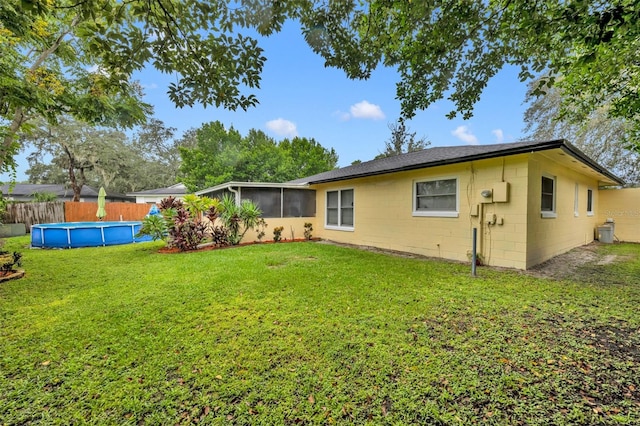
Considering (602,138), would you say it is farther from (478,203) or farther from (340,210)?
(340,210)

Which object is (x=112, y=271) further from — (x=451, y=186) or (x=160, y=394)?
(x=451, y=186)

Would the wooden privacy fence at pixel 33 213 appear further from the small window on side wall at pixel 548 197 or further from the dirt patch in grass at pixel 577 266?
the small window on side wall at pixel 548 197

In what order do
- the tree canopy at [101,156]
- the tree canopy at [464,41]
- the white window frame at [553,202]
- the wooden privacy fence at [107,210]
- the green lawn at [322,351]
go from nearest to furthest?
the green lawn at [322,351] < the tree canopy at [464,41] < the white window frame at [553,202] < the wooden privacy fence at [107,210] < the tree canopy at [101,156]

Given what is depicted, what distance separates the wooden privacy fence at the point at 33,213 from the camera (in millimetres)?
13214

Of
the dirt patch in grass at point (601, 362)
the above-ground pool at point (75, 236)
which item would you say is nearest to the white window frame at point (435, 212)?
the dirt patch in grass at point (601, 362)

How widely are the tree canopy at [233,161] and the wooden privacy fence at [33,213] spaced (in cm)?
870

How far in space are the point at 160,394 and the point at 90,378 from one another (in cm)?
67

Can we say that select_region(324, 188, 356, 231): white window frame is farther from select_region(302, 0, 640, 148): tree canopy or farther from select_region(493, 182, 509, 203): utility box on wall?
select_region(302, 0, 640, 148): tree canopy

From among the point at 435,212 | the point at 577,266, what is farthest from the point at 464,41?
the point at 577,266

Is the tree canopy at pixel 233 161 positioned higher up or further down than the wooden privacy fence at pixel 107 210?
higher up

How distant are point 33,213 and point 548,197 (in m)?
21.7

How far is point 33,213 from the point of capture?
1374 cm

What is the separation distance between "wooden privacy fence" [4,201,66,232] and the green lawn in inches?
522

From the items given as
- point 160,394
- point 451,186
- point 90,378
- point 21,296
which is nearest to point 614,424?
point 160,394
